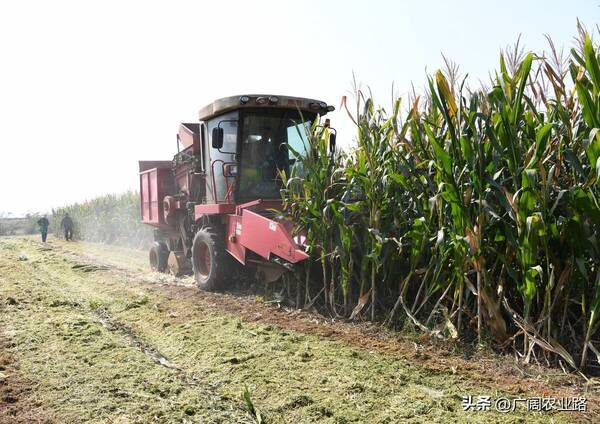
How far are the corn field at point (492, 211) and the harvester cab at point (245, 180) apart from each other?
0.87 metres

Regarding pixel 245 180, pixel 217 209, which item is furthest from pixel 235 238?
pixel 245 180

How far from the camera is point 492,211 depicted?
142 inches

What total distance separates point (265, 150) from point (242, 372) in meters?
3.84

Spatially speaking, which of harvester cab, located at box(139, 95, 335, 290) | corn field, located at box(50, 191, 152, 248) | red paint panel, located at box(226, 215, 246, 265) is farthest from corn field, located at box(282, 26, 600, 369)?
corn field, located at box(50, 191, 152, 248)

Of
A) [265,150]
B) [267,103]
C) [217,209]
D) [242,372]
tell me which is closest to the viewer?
[242,372]

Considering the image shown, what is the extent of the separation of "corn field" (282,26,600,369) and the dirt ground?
0.32 meters

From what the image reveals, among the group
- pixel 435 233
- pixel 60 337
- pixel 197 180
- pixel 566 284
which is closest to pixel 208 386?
pixel 60 337

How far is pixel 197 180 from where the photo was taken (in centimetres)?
838

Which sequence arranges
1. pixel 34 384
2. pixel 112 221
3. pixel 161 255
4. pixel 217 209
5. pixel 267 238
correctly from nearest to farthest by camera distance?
pixel 34 384
pixel 267 238
pixel 217 209
pixel 161 255
pixel 112 221

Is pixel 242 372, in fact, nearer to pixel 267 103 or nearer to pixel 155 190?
pixel 267 103

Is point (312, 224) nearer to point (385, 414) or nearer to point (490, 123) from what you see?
point (490, 123)

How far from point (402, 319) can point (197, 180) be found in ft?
15.5

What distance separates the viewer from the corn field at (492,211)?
135 inches

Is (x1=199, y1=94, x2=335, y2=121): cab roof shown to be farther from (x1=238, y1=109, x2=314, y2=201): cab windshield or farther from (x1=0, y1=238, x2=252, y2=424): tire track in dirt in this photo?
(x1=0, y1=238, x2=252, y2=424): tire track in dirt
